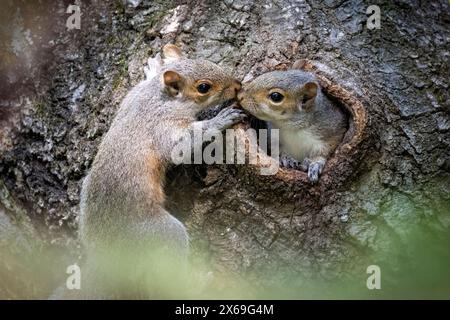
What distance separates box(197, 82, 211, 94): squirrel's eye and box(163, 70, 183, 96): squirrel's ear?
0.53 feet

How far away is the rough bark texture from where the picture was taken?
3.93m

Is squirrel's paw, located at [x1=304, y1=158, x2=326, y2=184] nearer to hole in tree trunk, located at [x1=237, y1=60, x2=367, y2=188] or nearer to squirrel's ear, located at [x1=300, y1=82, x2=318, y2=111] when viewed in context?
hole in tree trunk, located at [x1=237, y1=60, x2=367, y2=188]

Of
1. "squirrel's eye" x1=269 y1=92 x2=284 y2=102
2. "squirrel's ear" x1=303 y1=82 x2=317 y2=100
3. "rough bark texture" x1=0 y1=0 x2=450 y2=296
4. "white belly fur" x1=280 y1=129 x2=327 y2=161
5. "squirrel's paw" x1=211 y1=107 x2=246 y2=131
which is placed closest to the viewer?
"rough bark texture" x1=0 y1=0 x2=450 y2=296

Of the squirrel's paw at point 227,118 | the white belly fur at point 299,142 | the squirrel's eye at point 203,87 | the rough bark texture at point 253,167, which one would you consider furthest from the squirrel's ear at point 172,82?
the white belly fur at point 299,142

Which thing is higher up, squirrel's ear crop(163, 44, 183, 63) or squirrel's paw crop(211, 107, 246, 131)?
squirrel's ear crop(163, 44, 183, 63)

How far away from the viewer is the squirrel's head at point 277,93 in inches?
168

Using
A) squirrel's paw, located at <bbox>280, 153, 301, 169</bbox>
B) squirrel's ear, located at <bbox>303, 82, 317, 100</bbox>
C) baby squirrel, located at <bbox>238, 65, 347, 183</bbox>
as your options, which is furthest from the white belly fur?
squirrel's ear, located at <bbox>303, 82, 317, 100</bbox>

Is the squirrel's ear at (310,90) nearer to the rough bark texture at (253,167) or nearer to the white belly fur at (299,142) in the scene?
the rough bark texture at (253,167)

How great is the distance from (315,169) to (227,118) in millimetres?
707

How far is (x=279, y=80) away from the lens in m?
4.31

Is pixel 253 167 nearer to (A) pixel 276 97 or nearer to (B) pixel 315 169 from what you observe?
(B) pixel 315 169

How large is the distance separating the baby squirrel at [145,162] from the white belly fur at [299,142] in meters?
0.64

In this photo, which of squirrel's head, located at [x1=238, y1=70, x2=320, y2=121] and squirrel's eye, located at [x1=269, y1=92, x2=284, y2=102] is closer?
squirrel's head, located at [x1=238, y1=70, x2=320, y2=121]

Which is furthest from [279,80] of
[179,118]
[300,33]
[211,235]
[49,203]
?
[49,203]
